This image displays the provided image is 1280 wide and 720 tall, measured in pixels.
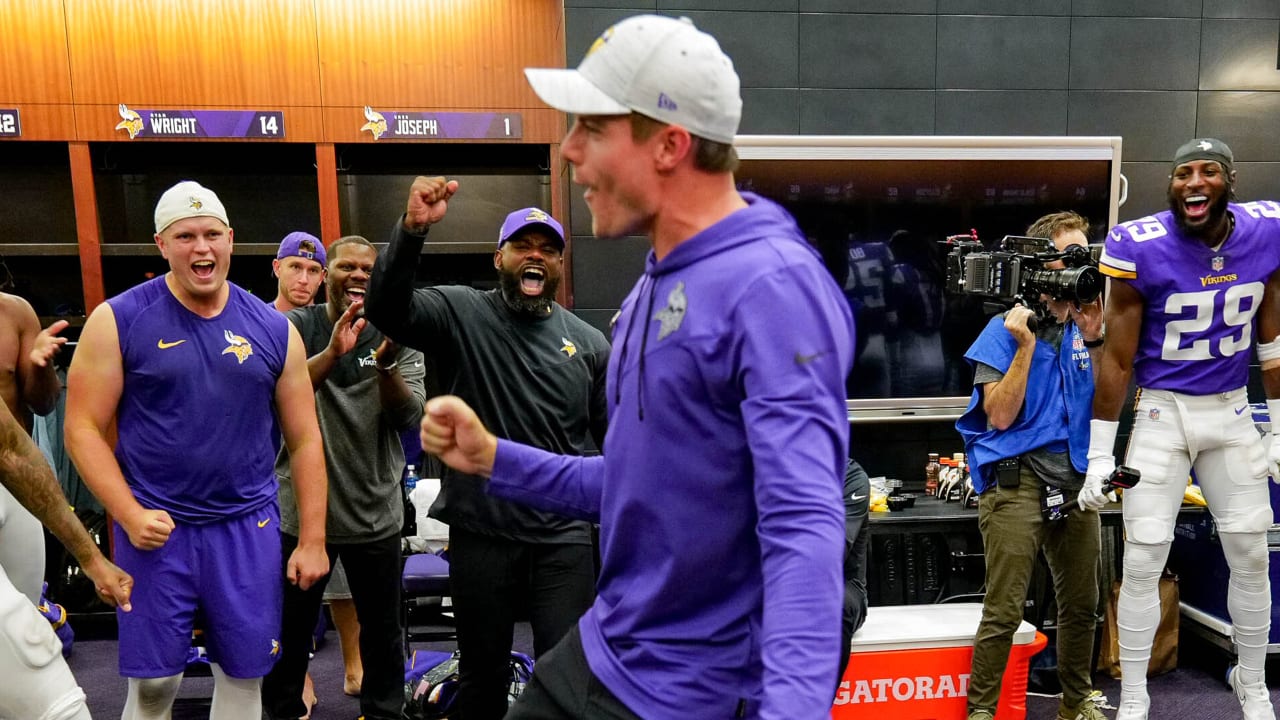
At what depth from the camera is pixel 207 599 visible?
2309 millimetres

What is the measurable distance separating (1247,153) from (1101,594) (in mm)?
2275

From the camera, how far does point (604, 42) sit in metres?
1.04

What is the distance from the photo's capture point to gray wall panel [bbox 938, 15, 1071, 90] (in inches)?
164

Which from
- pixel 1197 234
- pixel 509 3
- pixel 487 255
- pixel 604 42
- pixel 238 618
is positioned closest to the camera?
pixel 604 42

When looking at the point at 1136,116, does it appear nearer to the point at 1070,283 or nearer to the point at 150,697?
the point at 1070,283

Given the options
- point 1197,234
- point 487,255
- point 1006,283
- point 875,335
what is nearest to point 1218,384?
point 1197,234

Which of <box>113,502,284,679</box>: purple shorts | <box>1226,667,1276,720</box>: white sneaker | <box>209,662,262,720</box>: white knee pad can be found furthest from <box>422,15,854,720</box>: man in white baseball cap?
<box>1226,667,1276,720</box>: white sneaker

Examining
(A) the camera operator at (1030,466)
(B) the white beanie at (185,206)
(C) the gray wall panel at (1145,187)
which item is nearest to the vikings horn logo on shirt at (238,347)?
(B) the white beanie at (185,206)

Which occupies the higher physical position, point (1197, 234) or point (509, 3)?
point (509, 3)

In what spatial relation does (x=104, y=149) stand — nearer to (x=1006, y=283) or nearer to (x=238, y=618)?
(x=238, y=618)

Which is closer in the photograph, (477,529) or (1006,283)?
(477,529)

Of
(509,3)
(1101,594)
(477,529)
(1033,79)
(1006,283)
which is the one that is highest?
(509,3)

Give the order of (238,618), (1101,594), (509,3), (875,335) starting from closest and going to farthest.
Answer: (238,618) < (1101,594) < (875,335) < (509,3)

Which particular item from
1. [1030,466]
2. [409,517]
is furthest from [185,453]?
[1030,466]
